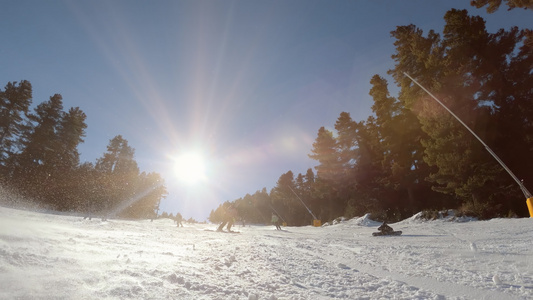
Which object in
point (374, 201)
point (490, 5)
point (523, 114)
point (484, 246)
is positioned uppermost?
point (490, 5)

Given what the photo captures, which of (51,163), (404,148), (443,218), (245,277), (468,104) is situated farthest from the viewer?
(51,163)

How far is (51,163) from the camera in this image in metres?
33.0

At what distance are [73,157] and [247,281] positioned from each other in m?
45.4

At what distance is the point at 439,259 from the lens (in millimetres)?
5031

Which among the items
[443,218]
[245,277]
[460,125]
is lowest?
[245,277]

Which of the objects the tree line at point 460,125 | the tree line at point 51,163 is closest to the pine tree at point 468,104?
the tree line at point 460,125

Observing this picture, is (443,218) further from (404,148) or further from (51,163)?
(51,163)

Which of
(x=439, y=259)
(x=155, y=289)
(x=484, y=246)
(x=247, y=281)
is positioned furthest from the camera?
(x=484, y=246)

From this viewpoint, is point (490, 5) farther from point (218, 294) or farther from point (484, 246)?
point (218, 294)

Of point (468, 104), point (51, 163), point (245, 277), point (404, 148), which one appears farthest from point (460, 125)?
point (51, 163)

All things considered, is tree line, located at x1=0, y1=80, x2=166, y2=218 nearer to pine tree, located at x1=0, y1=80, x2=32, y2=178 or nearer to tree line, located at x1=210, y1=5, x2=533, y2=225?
pine tree, located at x1=0, y1=80, x2=32, y2=178

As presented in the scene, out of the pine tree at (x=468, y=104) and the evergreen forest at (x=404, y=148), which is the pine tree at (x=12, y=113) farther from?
the pine tree at (x=468, y=104)

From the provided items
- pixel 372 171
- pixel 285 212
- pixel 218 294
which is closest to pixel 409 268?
pixel 218 294

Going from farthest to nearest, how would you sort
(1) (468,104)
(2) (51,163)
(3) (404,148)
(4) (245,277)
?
(2) (51,163)
(3) (404,148)
(1) (468,104)
(4) (245,277)
